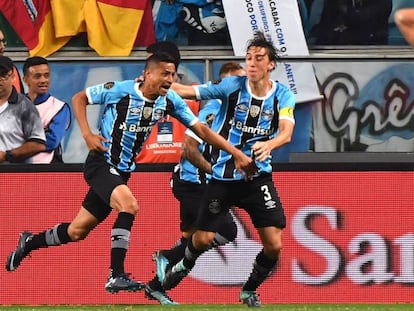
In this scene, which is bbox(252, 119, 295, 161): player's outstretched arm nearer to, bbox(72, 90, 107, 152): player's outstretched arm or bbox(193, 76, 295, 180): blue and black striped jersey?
bbox(193, 76, 295, 180): blue and black striped jersey

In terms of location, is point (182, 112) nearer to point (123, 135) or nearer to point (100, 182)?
point (123, 135)

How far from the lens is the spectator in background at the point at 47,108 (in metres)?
14.1

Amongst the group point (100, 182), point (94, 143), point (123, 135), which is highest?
point (123, 135)

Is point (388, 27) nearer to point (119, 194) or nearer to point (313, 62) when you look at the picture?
point (313, 62)

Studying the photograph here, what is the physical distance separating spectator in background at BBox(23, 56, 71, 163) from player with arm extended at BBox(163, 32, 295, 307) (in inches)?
77.8

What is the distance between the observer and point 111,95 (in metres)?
12.1

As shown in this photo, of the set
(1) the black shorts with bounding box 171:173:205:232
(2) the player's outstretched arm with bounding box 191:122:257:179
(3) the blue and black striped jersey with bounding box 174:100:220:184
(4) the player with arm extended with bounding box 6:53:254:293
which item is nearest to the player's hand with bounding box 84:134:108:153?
(4) the player with arm extended with bounding box 6:53:254:293

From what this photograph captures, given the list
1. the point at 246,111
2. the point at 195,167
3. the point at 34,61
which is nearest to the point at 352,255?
the point at 195,167

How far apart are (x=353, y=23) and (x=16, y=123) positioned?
3642 millimetres

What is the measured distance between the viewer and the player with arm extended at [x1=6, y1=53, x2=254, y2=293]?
11.9 meters

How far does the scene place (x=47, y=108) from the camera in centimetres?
1423

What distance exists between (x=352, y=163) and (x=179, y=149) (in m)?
1.71

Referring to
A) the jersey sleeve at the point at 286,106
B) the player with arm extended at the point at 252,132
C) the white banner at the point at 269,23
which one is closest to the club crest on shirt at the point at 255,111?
the player with arm extended at the point at 252,132

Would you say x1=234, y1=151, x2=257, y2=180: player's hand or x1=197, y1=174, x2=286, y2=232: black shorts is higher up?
x1=234, y1=151, x2=257, y2=180: player's hand
